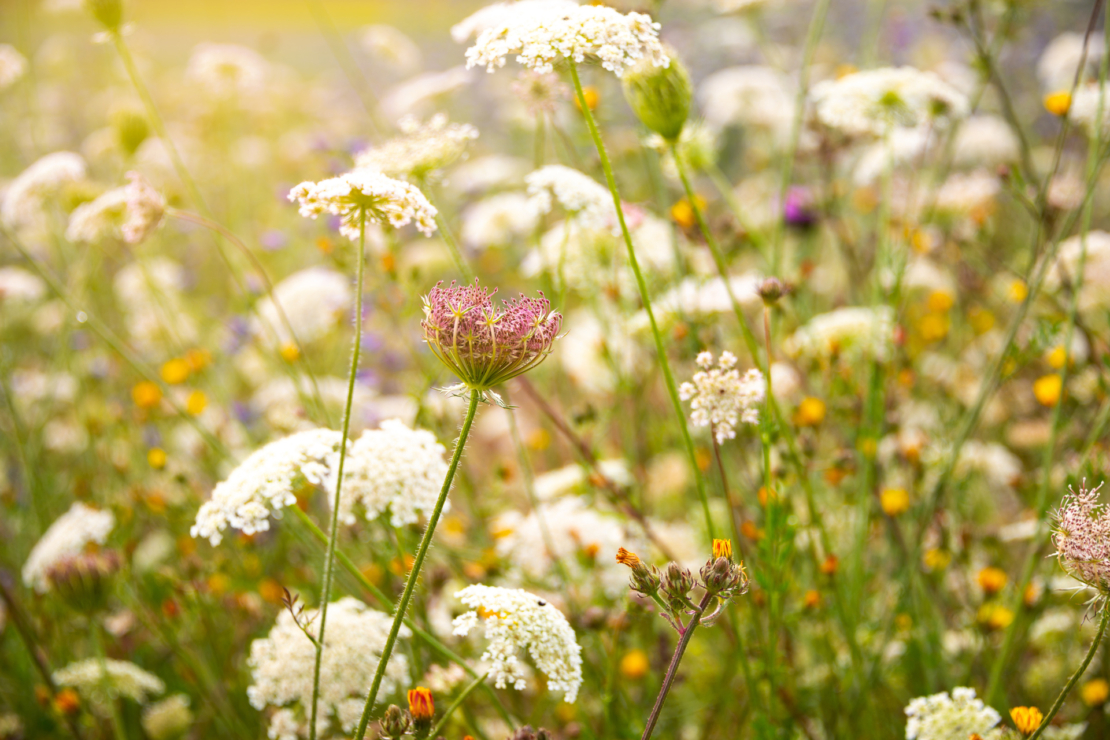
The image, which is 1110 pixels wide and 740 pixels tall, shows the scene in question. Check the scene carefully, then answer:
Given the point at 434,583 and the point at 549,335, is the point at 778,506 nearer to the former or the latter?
the point at 549,335

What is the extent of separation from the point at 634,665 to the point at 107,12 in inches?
101

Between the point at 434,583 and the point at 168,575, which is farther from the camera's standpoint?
the point at 168,575

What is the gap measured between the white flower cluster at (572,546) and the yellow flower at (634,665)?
21cm

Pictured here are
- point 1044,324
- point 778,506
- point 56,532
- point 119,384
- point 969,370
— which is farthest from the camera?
point 119,384

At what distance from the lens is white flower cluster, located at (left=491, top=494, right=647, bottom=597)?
6.89ft

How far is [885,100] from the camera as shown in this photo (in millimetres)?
2252

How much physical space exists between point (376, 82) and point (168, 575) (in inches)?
316

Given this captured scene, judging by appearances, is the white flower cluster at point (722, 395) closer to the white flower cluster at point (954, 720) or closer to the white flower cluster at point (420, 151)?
the white flower cluster at point (954, 720)

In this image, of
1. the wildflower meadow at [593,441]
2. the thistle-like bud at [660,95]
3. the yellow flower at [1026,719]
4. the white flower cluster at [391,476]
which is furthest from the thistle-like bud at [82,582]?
the yellow flower at [1026,719]

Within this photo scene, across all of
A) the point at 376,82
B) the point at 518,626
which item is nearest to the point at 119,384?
the point at 518,626

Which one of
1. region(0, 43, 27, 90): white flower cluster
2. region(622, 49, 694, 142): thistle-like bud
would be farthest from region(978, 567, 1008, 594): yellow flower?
region(0, 43, 27, 90): white flower cluster

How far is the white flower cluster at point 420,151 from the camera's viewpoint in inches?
67.1

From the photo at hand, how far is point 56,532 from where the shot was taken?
2.10 m

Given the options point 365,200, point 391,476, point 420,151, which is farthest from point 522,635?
point 420,151
